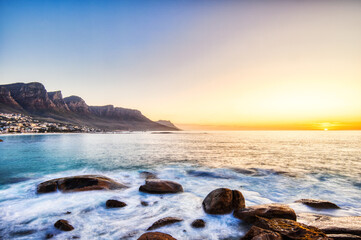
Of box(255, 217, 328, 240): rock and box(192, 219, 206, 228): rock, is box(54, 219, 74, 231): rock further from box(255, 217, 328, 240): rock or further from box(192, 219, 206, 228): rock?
box(255, 217, 328, 240): rock

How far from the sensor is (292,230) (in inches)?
211

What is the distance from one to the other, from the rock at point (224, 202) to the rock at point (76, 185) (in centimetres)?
759

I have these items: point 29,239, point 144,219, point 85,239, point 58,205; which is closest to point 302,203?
point 144,219

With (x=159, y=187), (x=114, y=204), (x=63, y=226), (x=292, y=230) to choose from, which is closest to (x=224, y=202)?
(x=292, y=230)

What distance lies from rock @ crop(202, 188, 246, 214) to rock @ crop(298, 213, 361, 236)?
8.84 ft

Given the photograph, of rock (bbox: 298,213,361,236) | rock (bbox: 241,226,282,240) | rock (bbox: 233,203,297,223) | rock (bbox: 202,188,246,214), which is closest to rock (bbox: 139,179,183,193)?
rock (bbox: 202,188,246,214)

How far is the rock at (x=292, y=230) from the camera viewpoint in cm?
497

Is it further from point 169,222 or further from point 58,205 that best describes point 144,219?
point 58,205

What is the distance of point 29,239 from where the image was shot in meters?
6.34

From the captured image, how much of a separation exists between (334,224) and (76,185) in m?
14.4

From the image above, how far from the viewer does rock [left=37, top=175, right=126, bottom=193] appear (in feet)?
37.9

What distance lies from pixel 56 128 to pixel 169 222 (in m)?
140

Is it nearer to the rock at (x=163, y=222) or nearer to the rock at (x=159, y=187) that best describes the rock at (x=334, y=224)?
the rock at (x=163, y=222)

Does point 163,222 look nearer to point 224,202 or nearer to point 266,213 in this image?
point 224,202
